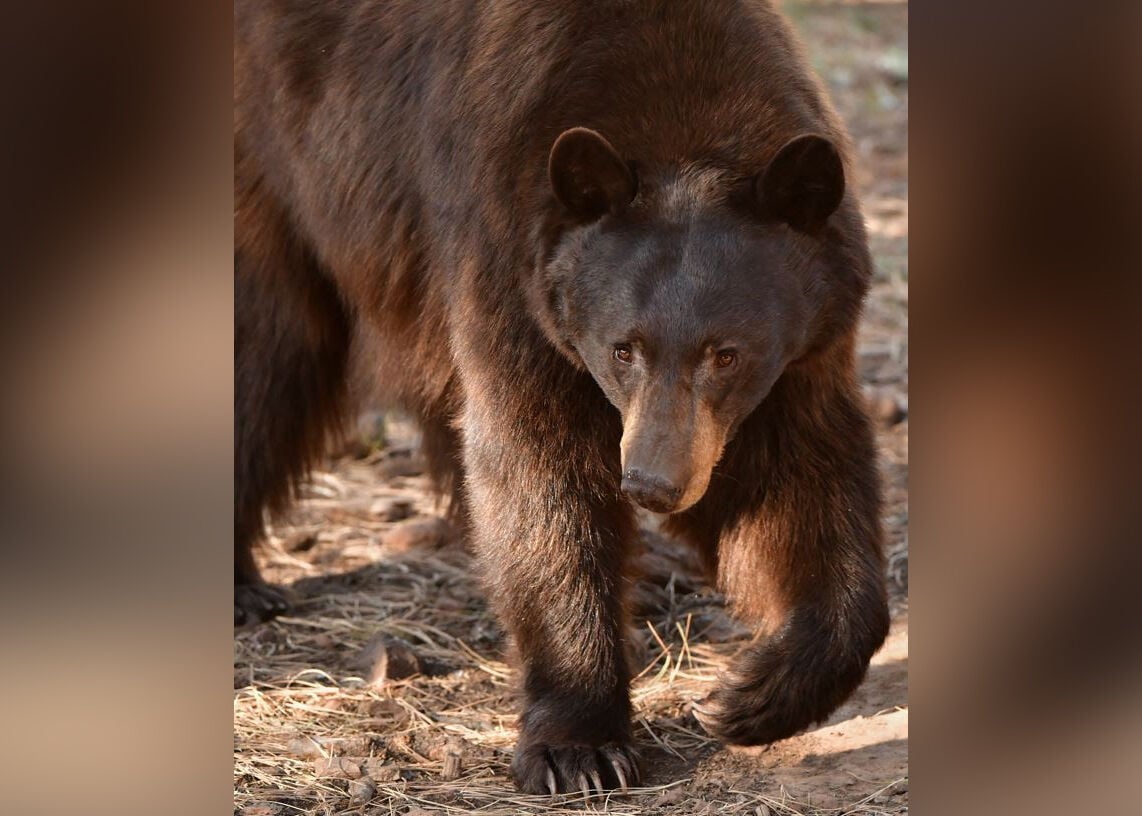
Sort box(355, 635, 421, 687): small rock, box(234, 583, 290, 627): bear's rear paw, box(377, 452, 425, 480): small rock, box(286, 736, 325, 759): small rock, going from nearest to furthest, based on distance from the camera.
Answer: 1. box(286, 736, 325, 759): small rock
2. box(355, 635, 421, 687): small rock
3. box(234, 583, 290, 627): bear's rear paw
4. box(377, 452, 425, 480): small rock

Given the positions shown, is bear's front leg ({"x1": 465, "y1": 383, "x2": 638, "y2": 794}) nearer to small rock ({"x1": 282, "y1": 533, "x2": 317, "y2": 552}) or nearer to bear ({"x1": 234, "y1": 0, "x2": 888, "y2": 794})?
bear ({"x1": 234, "y1": 0, "x2": 888, "y2": 794})

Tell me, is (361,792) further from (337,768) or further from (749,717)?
(749,717)

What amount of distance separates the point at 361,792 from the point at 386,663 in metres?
1.10

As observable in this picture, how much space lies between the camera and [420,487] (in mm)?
7918

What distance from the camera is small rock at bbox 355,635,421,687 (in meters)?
5.59

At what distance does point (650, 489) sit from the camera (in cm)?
381

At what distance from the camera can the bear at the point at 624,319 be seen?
4.04 m

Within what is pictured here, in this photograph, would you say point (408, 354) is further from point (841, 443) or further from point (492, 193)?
point (841, 443)

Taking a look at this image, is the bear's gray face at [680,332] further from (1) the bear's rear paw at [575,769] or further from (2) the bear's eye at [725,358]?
(1) the bear's rear paw at [575,769]

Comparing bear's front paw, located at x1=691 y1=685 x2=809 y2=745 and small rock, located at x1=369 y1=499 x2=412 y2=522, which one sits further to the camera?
small rock, located at x1=369 y1=499 x2=412 y2=522

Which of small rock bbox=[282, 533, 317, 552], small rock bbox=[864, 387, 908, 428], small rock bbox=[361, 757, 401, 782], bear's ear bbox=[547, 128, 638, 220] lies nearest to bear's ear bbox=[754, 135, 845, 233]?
bear's ear bbox=[547, 128, 638, 220]

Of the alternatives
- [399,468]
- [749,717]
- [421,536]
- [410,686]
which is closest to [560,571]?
[749,717]

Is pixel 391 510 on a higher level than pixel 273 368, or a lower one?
lower
